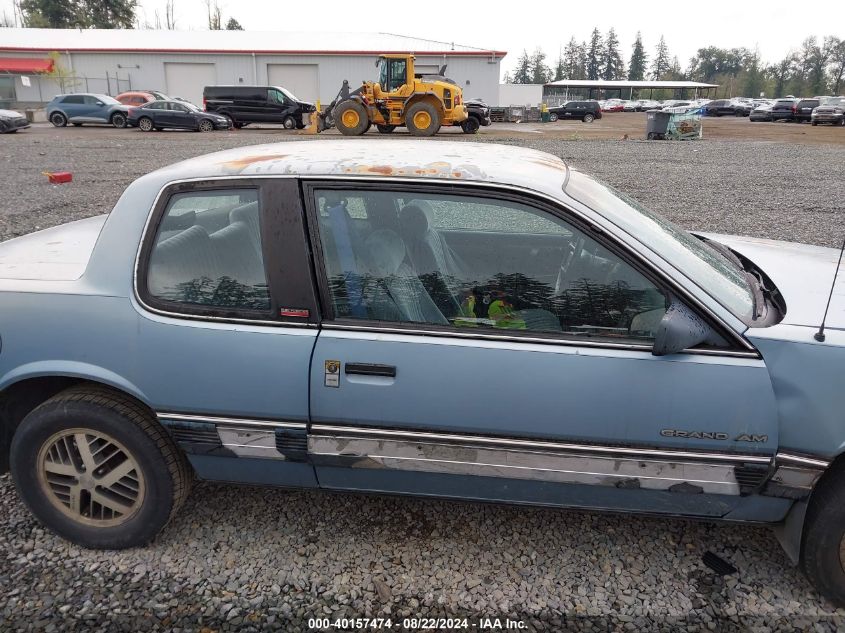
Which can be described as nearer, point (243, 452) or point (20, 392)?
point (243, 452)

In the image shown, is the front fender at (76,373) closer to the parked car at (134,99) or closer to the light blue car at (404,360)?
the light blue car at (404,360)

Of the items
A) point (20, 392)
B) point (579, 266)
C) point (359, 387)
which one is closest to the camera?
→ point (359, 387)

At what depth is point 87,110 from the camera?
2695 cm

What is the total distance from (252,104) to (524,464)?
91.7ft

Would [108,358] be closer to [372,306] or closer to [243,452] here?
[243,452]

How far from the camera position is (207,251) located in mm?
2545

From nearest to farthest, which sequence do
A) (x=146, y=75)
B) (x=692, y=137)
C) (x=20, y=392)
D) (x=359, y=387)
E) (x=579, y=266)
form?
(x=359, y=387)
(x=579, y=266)
(x=20, y=392)
(x=692, y=137)
(x=146, y=75)

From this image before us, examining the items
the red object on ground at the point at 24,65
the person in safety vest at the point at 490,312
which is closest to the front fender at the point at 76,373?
the person in safety vest at the point at 490,312

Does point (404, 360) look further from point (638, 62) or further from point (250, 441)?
point (638, 62)

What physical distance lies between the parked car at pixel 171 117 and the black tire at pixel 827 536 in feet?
87.6

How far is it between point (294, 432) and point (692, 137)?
2523 centimetres

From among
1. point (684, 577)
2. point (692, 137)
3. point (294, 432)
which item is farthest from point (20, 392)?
point (692, 137)

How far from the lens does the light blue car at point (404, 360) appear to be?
2.18 metres

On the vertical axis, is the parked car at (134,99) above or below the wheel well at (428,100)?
above
